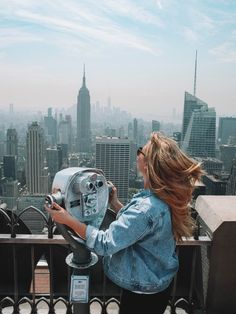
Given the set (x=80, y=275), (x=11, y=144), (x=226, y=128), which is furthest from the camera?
(x=226, y=128)

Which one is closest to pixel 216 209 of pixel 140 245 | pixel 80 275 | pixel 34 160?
pixel 140 245

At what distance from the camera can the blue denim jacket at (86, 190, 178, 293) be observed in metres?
1.91

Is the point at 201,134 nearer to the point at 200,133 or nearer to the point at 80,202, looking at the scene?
the point at 200,133

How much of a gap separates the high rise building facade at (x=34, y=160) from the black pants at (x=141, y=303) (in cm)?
7121

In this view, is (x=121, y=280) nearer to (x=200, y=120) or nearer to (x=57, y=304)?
(x=57, y=304)

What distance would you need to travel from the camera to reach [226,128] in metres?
118

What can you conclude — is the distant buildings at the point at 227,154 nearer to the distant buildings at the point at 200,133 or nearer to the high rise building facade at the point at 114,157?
the distant buildings at the point at 200,133

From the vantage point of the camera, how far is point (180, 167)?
1946mm

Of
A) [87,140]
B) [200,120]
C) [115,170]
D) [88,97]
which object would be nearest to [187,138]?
[200,120]

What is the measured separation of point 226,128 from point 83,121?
2003 inches

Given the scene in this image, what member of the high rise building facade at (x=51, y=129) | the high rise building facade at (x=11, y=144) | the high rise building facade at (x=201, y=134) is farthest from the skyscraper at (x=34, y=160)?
the high rise building facade at (x=51, y=129)

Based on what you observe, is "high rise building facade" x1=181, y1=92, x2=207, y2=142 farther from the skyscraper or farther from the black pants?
the black pants

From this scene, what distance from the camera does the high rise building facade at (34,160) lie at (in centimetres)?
7331

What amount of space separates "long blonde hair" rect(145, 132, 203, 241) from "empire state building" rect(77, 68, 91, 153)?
107 m
